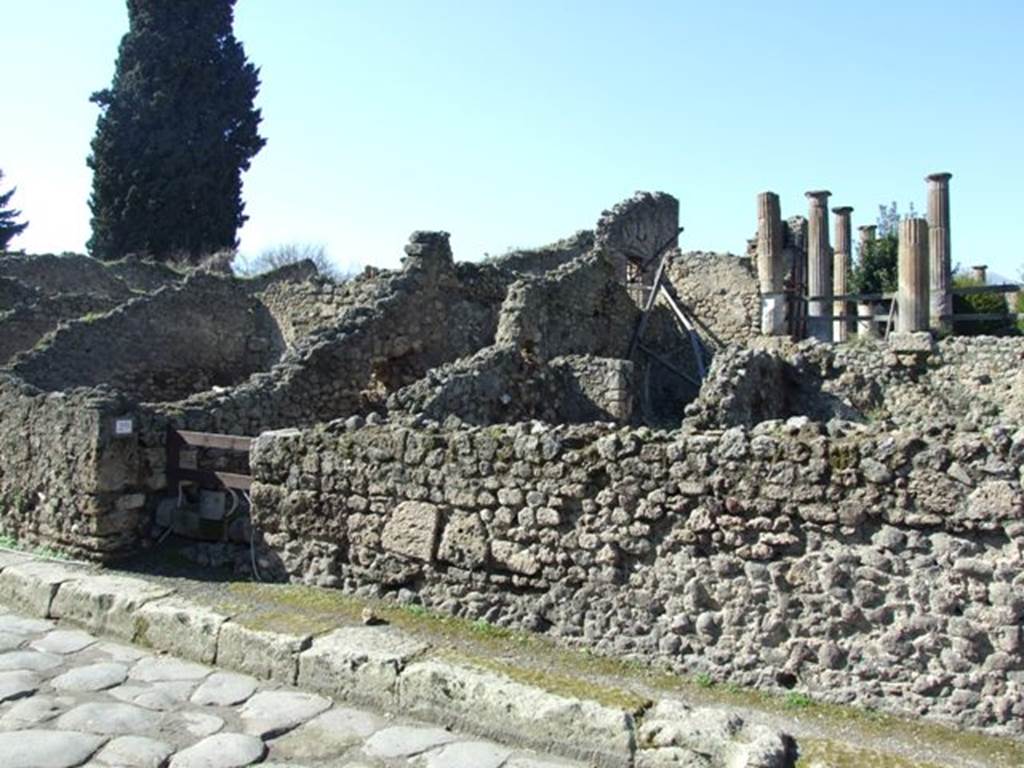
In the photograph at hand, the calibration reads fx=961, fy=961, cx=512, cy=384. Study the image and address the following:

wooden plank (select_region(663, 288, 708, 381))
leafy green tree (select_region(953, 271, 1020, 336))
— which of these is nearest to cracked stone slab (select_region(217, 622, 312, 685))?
wooden plank (select_region(663, 288, 708, 381))

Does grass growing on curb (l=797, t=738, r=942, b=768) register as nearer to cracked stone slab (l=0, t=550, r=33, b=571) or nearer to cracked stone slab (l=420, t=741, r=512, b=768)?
cracked stone slab (l=420, t=741, r=512, b=768)

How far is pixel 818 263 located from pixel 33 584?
21.5 m

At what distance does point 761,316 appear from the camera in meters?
22.6

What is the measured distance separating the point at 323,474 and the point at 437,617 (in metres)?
1.22

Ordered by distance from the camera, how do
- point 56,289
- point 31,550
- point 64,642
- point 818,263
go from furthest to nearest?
point 818,263
point 56,289
point 31,550
point 64,642

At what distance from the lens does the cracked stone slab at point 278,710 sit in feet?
14.1

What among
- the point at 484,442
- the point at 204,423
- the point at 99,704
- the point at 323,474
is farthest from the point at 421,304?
the point at 99,704

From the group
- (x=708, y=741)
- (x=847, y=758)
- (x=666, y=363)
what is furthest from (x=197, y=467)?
(x=666, y=363)

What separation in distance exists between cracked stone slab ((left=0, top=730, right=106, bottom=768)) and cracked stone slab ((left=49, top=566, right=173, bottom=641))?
146 centimetres

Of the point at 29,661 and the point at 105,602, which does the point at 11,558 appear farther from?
the point at 29,661

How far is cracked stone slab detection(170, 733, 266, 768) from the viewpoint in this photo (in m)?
3.89

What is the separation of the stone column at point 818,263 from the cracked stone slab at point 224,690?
20.3m

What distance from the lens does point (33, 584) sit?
621 cm

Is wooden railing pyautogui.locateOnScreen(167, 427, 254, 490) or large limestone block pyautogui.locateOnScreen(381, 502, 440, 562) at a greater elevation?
wooden railing pyautogui.locateOnScreen(167, 427, 254, 490)
